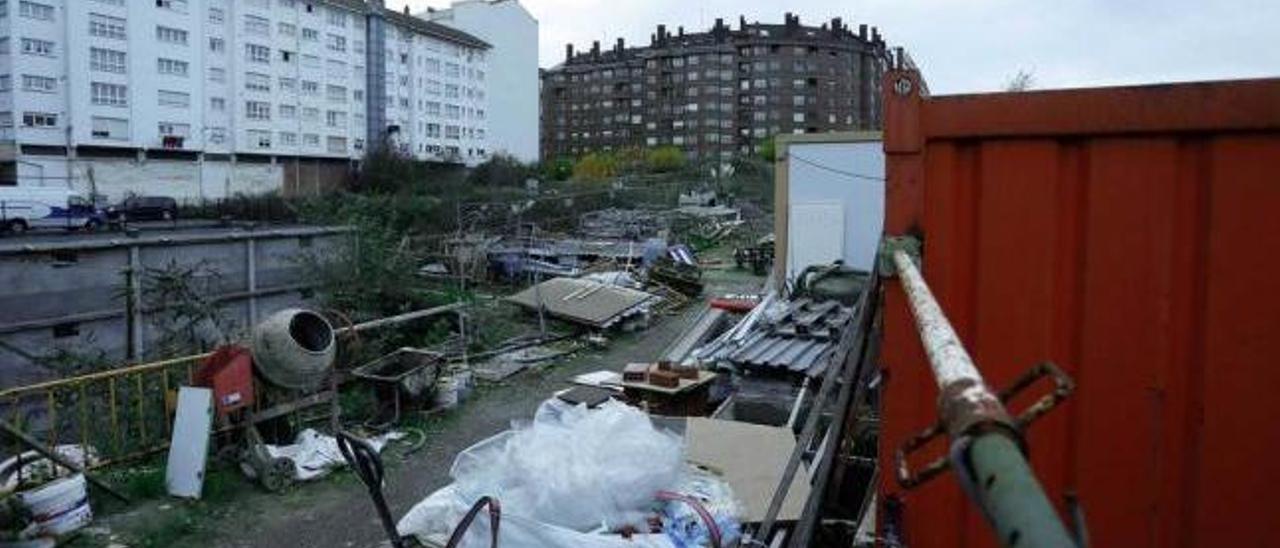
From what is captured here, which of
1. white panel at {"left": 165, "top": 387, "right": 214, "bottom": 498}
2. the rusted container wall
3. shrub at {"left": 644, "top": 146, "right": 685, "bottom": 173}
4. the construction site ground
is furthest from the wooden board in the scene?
shrub at {"left": 644, "top": 146, "right": 685, "bottom": 173}

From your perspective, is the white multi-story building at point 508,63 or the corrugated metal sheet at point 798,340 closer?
the corrugated metal sheet at point 798,340

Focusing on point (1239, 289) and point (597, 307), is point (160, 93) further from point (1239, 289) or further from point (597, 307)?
point (1239, 289)

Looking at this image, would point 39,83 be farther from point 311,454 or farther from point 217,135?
point 311,454

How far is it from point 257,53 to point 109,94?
9.66 m

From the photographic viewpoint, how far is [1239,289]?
6.93 ft

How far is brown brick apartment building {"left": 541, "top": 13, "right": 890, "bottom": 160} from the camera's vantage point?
9150 cm

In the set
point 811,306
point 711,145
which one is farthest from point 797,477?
point 711,145

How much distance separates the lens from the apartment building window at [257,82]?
53719mm

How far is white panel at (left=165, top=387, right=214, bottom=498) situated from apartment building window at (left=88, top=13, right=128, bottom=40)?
48096 millimetres

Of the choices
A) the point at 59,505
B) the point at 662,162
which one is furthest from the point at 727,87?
the point at 59,505

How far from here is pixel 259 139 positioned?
54406mm

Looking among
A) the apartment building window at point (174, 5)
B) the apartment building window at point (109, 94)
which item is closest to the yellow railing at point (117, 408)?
the apartment building window at point (109, 94)

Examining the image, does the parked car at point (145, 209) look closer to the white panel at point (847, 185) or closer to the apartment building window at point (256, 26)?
the apartment building window at point (256, 26)

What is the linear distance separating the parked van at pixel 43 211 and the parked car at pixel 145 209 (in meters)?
3.19
